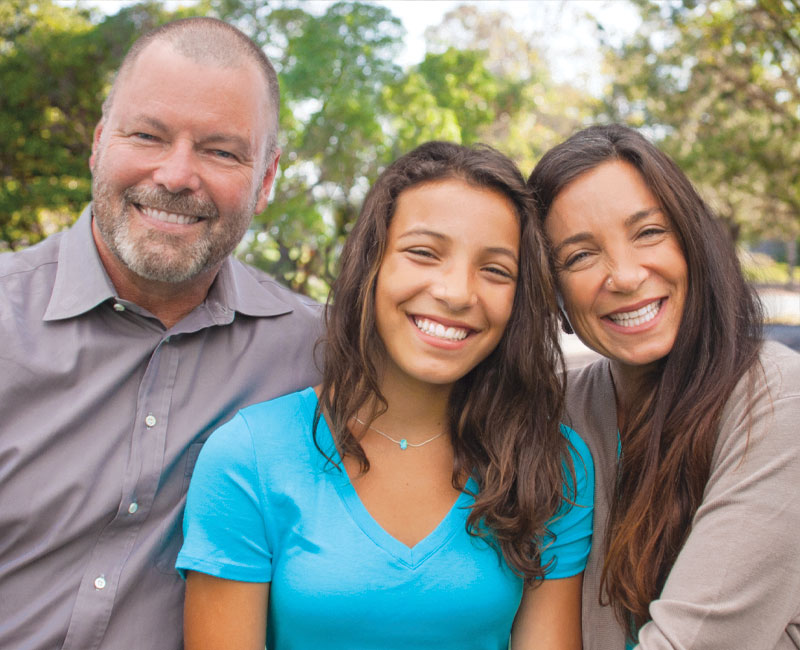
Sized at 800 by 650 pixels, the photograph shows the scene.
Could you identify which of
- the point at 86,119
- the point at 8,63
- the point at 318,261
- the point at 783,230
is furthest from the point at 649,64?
the point at 8,63

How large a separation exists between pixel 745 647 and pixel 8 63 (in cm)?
1601

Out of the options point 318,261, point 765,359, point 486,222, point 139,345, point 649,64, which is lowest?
point 318,261

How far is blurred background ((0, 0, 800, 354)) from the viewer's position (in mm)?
10781

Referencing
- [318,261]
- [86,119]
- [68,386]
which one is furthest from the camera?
[86,119]

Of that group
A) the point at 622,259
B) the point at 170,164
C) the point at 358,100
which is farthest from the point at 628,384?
the point at 358,100

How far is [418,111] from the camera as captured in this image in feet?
38.7

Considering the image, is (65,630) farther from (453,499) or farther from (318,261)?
(318,261)

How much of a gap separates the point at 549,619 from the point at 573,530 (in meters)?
0.27

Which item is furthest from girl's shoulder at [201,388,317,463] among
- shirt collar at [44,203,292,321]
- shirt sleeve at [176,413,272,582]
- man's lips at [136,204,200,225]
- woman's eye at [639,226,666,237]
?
woman's eye at [639,226,666,237]

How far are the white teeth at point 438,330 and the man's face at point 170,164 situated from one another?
89 cm

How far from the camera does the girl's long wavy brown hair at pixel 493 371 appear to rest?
222 cm

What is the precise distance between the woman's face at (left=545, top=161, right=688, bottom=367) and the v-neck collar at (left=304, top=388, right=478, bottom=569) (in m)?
0.73

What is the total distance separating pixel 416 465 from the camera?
2.31 meters

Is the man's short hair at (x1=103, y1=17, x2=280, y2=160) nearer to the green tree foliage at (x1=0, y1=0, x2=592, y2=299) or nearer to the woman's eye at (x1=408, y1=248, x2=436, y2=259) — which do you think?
the woman's eye at (x1=408, y1=248, x2=436, y2=259)
